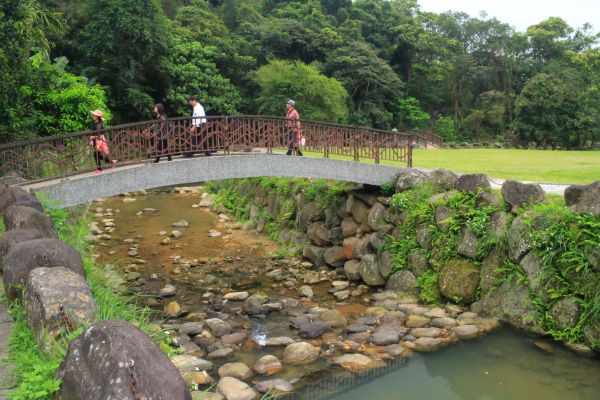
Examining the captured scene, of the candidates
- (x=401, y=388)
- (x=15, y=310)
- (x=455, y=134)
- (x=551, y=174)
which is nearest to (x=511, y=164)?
(x=551, y=174)

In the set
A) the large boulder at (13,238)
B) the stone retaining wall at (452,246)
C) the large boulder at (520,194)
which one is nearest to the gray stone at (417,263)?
the stone retaining wall at (452,246)

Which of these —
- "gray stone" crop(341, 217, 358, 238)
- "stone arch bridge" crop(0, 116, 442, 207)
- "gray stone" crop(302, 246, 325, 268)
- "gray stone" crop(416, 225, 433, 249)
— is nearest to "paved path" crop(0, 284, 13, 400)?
"stone arch bridge" crop(0, 116, 442, 207)

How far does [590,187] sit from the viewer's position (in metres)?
9.84

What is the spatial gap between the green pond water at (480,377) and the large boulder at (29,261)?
4.15 metres

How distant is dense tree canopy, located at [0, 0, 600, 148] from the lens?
17.4m

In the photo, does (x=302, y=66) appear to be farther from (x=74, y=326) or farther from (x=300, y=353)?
(x=74, y=326)

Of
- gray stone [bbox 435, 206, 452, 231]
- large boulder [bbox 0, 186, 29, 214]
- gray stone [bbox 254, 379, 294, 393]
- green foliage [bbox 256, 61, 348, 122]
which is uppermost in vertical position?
green foliage [bbox 256, 61, 348, 122]

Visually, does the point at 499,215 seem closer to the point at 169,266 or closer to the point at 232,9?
the point at 169,266

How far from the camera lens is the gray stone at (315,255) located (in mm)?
16062

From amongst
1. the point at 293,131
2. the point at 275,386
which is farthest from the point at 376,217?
the point at 275,386

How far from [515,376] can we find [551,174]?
8988 mm

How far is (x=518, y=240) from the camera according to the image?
34.9 ft

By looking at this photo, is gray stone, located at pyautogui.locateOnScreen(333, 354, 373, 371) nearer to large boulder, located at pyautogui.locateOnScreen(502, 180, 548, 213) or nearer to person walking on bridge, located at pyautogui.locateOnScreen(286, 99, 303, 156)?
large boulder, located at pyautogui.locateOnScreen(502, 180, 548, 213)

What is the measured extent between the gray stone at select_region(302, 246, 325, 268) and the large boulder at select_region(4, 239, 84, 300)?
961 centimetres
